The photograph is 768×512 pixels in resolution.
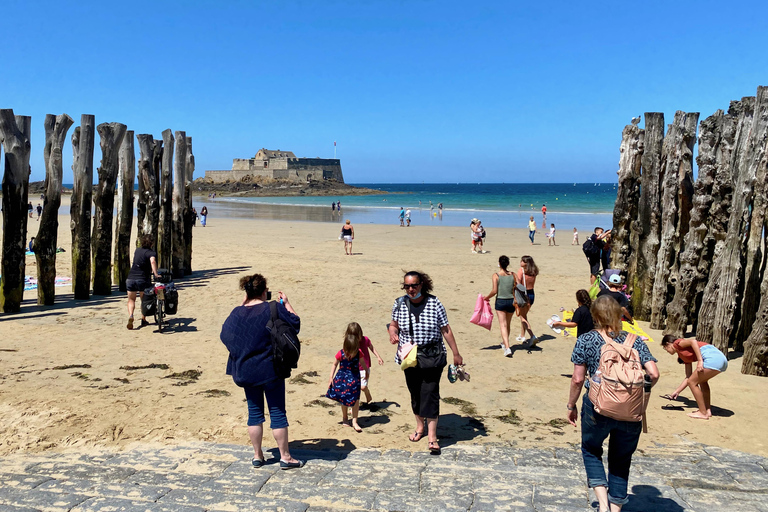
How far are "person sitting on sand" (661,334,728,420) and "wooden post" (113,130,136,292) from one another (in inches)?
406

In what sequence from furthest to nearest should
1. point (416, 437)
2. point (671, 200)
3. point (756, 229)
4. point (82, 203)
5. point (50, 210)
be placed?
point (82, 203) < point (50, 210) < point (671, 200) < point (756, 229) < point (416, 437)

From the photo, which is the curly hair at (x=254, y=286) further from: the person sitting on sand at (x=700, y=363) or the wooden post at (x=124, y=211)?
the wooden post at (x=124, y=211)

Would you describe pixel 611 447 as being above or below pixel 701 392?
above

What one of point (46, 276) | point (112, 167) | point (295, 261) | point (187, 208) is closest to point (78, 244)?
point (46, 276)

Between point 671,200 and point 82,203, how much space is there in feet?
34.4

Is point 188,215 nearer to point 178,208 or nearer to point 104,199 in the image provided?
point 178,208

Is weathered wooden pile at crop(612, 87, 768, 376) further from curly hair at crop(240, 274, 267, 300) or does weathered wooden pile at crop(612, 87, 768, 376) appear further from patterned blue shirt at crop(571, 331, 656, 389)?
curly hair at crop(240, 274, 267, 300)

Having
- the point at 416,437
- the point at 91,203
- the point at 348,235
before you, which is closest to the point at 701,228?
the point at 416,437

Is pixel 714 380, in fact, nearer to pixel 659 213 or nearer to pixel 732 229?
pixel 732 229

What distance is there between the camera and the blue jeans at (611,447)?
12.7 feet

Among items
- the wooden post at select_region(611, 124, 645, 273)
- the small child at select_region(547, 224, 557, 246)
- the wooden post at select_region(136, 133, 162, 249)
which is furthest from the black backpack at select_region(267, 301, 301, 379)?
the small child at select_region(547, 224, 557, 246)

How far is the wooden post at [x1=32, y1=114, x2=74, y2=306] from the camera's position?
10.7 m

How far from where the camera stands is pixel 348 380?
19.5 feet

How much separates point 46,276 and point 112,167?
2401 millimetres
